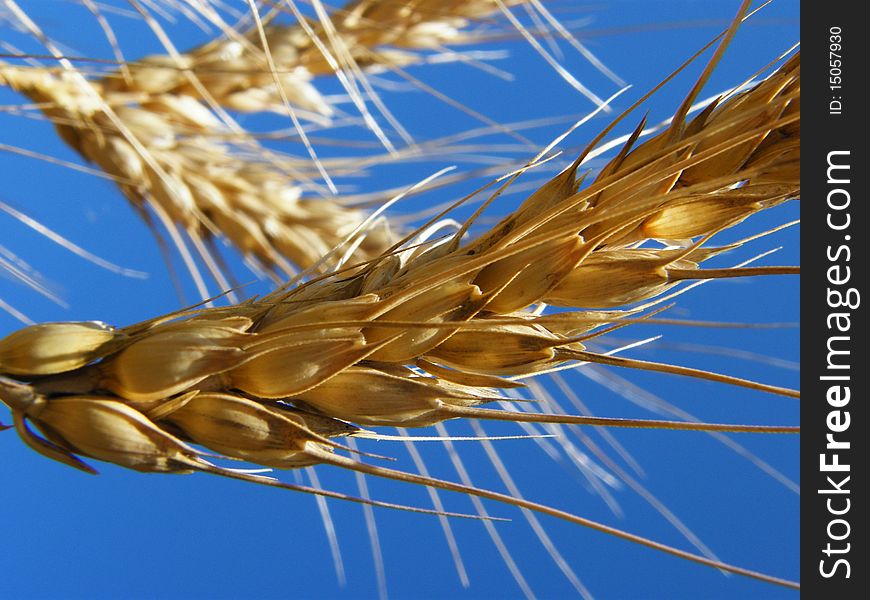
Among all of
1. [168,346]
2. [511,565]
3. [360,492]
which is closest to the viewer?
[168,346]

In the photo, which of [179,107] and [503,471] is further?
[179,107]

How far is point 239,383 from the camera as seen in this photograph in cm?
34

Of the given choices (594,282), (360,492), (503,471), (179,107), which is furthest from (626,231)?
(179,107)

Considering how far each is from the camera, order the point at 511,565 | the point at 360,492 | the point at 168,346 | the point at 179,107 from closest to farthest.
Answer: the point at 168,346, the point at 511,565, the point at 360,492, the point at 179,107

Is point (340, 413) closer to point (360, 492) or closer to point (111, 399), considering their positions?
point (111, 399)
